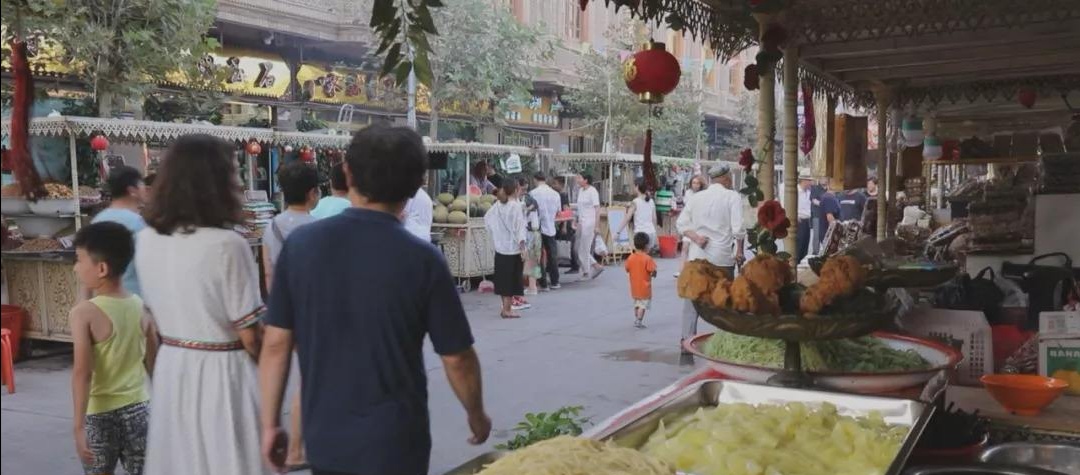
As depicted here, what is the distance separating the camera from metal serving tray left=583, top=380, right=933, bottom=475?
2.35 metres

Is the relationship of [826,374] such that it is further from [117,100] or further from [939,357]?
[117,100]

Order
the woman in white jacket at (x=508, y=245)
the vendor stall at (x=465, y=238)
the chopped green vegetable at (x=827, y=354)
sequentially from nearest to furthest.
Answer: the chopped green vegetable at (x=827, y=354) → the woman in white jacket at (x=508, y=245) → the vendor stall at (x=465, y=238)

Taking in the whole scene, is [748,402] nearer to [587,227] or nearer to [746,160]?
[746,160]

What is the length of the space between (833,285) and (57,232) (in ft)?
28.3

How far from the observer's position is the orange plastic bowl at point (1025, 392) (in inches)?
111

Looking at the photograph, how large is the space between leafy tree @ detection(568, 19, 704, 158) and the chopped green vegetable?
57.6ft

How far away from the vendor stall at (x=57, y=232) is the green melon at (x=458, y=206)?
3711 mm

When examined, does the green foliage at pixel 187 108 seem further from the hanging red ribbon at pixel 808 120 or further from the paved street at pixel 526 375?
the hanging red ribbon at pixel 808 120

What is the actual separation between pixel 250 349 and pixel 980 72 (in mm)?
5913

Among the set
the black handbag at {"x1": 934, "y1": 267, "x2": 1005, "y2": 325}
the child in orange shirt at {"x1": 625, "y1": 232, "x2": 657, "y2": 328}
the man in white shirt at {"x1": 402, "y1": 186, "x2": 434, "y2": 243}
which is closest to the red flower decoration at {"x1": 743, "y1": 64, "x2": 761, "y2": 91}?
the black handbag at {"x1": 934, "y1": 267, "x2": 1005, "y2": 325}

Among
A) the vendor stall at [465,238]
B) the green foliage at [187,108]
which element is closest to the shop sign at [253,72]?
the green foliage at [187,108]

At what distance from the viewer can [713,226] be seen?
26.2 ft

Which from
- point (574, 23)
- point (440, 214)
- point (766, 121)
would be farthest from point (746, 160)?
point (574, 23)

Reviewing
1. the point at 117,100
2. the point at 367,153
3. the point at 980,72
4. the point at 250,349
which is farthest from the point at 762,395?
the point at 117,100
